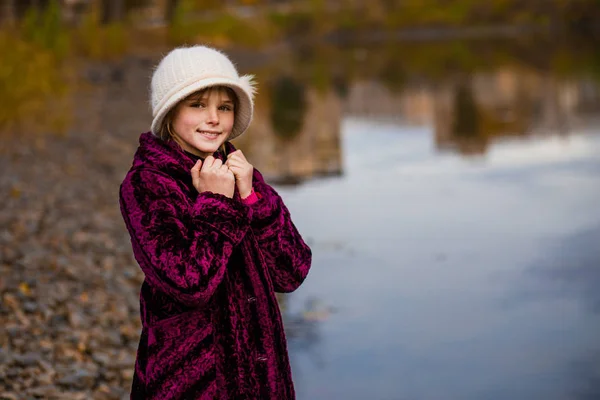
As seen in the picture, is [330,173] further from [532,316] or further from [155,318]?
[155,318]

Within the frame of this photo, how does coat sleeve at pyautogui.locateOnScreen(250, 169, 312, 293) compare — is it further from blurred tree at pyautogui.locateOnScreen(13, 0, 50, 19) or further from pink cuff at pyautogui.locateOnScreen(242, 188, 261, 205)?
blurred tree at pyautogui.locateOnScreen(13, 0, 50, 19)

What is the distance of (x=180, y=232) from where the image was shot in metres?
2.12

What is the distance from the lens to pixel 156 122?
2229 mm

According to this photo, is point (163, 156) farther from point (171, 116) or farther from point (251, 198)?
point (251, 198)

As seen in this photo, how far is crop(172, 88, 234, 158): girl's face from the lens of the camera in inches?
88.4

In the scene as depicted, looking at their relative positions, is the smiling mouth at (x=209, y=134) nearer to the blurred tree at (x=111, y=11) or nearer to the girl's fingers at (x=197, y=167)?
the girl's fingers at (x=197, y=167)

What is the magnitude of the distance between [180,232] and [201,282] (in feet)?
0.38

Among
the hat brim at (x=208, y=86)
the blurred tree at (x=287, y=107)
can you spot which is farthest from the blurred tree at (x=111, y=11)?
the hat brim at (x=208, y=86)

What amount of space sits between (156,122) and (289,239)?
1.32 feet

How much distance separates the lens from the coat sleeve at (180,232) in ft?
6.89

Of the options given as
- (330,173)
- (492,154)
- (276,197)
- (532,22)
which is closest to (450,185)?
(330,173)

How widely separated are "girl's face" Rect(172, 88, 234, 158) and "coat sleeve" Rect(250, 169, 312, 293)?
146 millimetres

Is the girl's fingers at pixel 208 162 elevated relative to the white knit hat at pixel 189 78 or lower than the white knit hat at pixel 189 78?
lower

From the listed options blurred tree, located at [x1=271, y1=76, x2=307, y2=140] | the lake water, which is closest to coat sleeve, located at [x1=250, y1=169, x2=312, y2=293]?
the lake water
